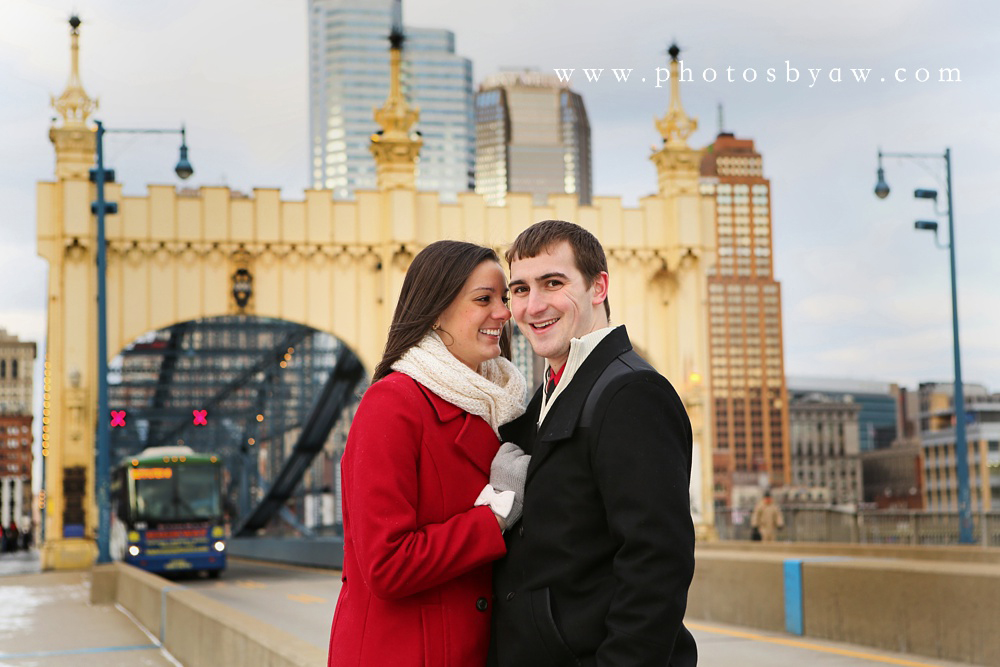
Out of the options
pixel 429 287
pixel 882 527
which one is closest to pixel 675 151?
pixel 882 527

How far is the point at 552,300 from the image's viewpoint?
138 inches

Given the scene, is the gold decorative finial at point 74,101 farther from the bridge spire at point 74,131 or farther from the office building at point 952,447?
the office building at point 952,447

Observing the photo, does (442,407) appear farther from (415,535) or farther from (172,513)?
(172,513)

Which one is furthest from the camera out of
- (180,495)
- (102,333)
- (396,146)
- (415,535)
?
(396,146)

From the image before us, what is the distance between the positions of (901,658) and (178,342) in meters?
46.6

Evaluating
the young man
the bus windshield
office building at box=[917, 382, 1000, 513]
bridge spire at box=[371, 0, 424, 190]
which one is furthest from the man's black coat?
office building at box=[917, 382, 1000, 513]

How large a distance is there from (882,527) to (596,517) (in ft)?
79.8

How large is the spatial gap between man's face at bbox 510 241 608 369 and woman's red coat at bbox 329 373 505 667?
0.31 meters

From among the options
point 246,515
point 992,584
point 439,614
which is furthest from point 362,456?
point 246,515

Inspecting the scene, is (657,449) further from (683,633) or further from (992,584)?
(992,584)

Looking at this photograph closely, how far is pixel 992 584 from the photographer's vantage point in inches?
355

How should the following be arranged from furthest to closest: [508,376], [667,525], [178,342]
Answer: [178,342] → [508,376] → [667,525]

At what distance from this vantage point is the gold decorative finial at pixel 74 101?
1264 inches

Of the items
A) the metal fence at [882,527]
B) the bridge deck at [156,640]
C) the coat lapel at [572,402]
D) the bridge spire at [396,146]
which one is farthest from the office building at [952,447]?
the coat lapel at [572,402]
